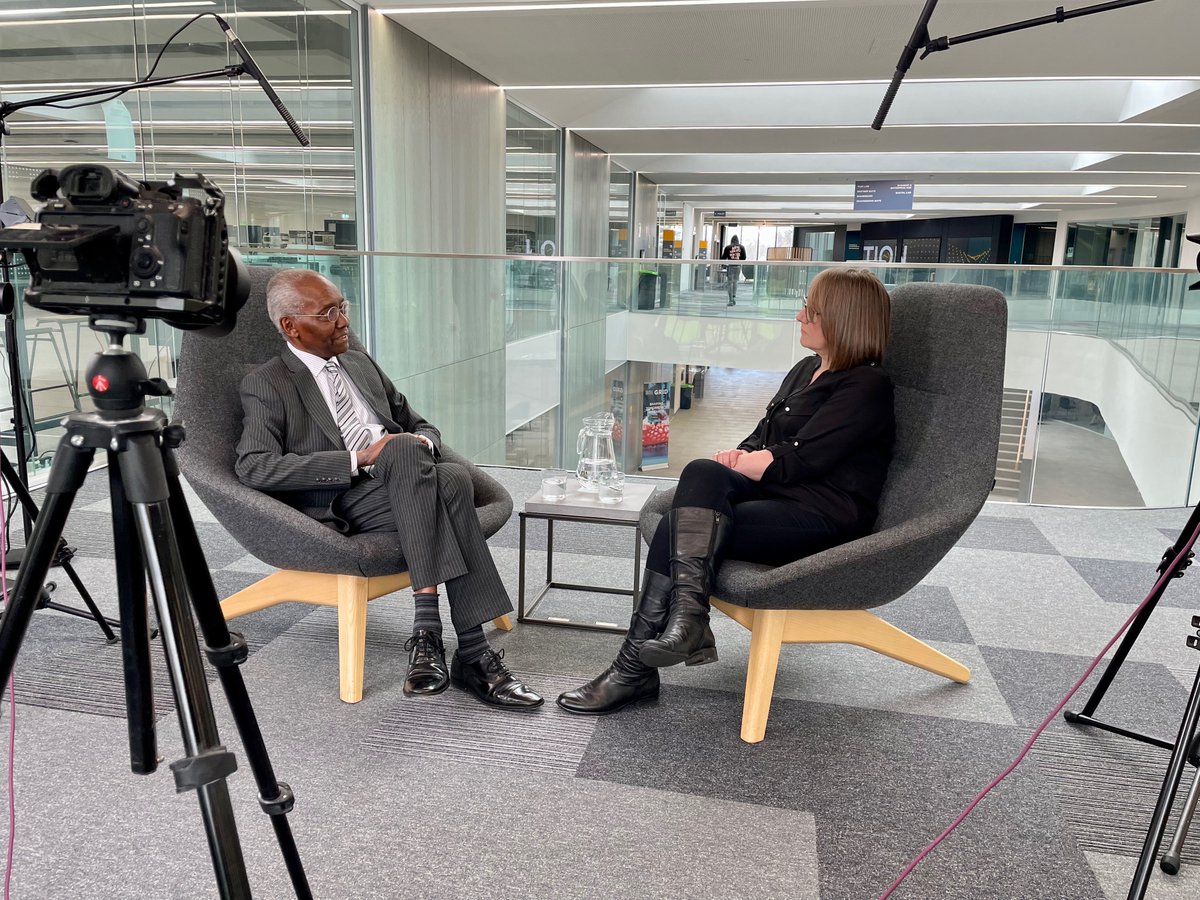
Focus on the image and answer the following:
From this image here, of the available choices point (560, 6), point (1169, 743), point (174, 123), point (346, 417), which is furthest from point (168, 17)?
point (1169, 743)

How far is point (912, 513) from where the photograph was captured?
Answer: 222cm

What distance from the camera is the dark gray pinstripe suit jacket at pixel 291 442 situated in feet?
7.43

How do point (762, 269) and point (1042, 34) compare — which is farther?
point (1042, 34)

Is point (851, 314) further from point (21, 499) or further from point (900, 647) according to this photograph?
point (21, 499)

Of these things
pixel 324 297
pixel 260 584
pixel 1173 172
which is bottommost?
pixel 260 584

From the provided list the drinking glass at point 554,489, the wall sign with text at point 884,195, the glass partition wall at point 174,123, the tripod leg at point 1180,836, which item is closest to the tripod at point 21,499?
the glass partition wall at point 174,123

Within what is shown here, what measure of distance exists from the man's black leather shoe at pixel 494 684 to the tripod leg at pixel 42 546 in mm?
1284

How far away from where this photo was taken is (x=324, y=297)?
2.38 meters

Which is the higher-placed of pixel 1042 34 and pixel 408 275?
pixel 1042 34

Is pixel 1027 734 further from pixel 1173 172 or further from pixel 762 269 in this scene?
pixel 1173 172

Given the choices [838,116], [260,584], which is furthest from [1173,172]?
[260,584]

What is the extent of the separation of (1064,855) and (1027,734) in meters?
0.48

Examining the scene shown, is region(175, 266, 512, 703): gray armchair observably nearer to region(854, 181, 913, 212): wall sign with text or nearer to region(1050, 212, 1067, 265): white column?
region(854, 181, 913, 212): wall sign with text

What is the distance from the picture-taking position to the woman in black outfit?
6.98 feet
